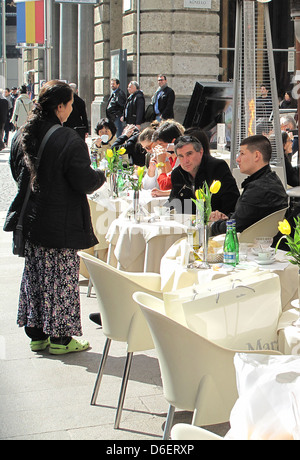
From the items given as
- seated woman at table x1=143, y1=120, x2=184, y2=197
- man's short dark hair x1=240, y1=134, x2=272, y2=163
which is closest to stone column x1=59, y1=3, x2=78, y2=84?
seated woman at table x1=143, y1=120, x2=184, y2=197

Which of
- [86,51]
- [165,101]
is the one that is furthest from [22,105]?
[165,101]

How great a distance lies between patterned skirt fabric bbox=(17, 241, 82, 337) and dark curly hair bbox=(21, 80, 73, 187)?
504 millimetres

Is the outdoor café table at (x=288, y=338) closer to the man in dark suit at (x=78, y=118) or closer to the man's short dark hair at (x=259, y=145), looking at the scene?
the man's short dark hair at (x=259, y=145)

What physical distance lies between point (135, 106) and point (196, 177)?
9651 millimetres

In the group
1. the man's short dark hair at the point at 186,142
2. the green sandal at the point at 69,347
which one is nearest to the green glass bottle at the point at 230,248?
the green sandal at the point at 69,347

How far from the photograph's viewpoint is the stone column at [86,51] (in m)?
21.9

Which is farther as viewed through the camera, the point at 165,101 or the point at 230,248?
the point at 165,101

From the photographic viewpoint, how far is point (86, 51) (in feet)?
73.2

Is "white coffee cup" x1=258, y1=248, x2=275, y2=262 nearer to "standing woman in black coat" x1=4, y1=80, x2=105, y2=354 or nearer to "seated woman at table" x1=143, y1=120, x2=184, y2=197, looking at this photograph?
"standing woman in black coat" x1=4, y1=80, x2=105, y2=354

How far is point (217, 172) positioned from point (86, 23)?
1688 centimetres

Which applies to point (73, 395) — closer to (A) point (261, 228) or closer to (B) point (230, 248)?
(B) point (230, 248)

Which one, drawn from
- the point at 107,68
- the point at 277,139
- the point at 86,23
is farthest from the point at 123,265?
the point at 86,23

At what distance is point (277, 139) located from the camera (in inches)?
309

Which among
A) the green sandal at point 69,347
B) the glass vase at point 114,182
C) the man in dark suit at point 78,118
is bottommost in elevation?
the green sandal at point 69,347
